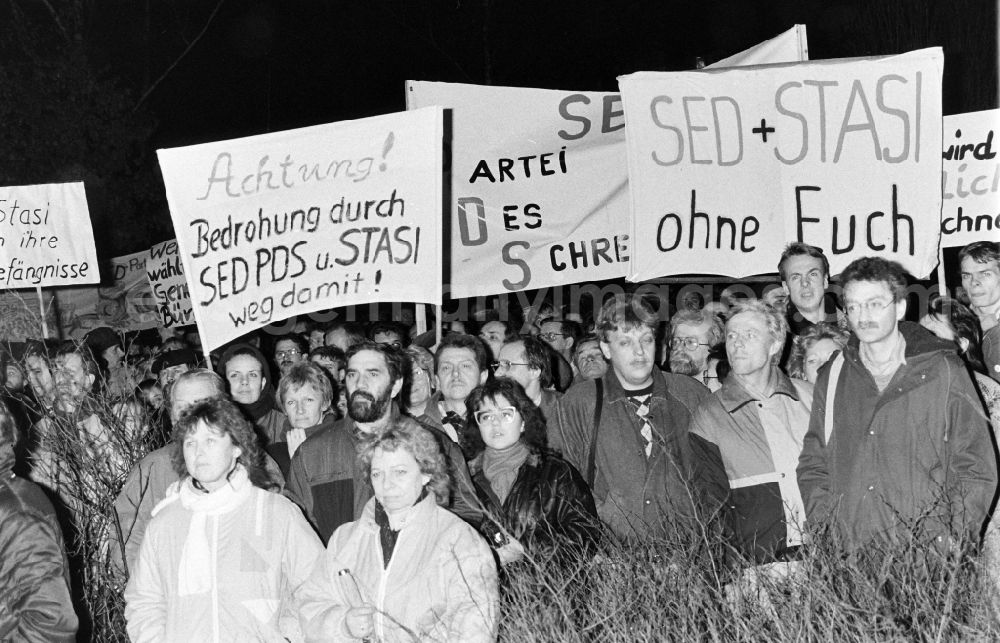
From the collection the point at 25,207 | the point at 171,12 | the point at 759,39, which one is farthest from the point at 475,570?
the point at 171,12

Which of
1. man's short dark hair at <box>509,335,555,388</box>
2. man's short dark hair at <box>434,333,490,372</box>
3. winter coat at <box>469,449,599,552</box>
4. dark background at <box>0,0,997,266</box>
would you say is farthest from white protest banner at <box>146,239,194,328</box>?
dark background at <box>0,0,997,266</box>

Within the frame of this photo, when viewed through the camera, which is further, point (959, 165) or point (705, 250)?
point (959, 165)

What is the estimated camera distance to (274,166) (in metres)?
6.45

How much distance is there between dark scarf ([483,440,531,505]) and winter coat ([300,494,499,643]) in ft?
2.22

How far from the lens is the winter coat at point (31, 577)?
3.87 metres

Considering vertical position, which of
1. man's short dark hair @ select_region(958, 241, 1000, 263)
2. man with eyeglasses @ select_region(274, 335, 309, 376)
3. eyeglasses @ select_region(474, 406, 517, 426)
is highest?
man's short dark hair @ select_region(958, 241, 1000, 263)

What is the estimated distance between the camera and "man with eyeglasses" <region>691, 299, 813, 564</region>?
185 inches

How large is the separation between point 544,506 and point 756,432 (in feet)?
3.04

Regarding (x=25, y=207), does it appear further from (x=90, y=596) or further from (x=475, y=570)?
(x=475, y=570)

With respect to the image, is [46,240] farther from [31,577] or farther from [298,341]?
[31,577]

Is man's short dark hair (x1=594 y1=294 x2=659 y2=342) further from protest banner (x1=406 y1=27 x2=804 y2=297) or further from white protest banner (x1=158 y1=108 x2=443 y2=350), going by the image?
protest banner (x1=406 y1=27 x2=804 y2=297)

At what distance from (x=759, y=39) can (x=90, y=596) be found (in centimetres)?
1954

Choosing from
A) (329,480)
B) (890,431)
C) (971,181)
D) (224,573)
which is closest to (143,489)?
(329,480)

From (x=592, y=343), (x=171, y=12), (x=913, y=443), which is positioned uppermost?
(x=171, y=12)
